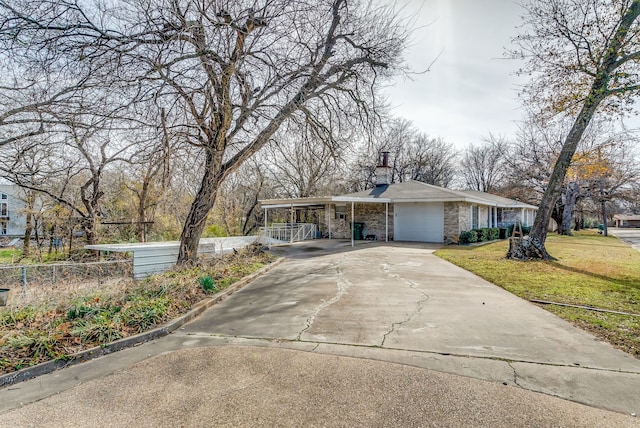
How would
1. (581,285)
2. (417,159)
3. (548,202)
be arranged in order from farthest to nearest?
(417,159) → (548,202) → (581,285)

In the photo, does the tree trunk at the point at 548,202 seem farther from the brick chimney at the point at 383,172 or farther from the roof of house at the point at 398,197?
the brick chimney at the point at 383,172

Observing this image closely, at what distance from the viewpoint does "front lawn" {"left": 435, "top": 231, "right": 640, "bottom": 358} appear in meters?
4.60

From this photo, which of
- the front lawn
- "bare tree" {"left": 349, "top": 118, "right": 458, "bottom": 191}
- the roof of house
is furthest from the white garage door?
"bare tree" {"left": 349, "top": 118, "right": 458, "bottom": 191}

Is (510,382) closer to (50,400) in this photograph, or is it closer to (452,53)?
(50,400)

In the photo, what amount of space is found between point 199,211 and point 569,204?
32149 millimetres

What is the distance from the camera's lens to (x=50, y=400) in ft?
9.46

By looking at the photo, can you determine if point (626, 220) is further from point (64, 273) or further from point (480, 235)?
point (64, 273)

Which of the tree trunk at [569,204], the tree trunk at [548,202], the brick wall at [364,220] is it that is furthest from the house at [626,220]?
the tree trunk at [548,202]

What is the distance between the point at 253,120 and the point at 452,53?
18.2ft

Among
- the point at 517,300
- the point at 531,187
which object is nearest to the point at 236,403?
the point at 517,300

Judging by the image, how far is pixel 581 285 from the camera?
7406 millimetres

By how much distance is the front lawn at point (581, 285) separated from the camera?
15.1ft

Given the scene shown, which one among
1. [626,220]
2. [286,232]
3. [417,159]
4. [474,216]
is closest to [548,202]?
[474,216]

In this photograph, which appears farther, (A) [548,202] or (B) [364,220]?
(B) [364,220]
